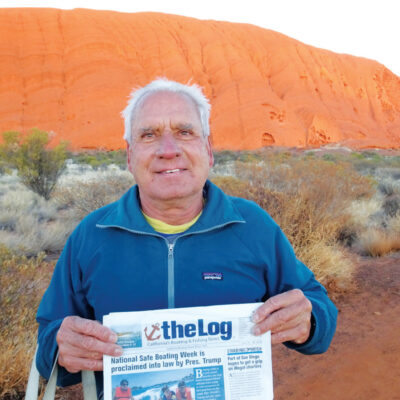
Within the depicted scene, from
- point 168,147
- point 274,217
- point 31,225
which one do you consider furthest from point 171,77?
point 168,147

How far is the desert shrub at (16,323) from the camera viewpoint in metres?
2.71

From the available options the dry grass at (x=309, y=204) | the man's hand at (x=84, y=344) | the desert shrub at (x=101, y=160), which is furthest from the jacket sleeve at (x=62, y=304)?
the desert shrub at (x=101, y=160)

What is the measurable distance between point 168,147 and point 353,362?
3036mm

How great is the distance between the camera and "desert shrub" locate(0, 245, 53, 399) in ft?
8.87

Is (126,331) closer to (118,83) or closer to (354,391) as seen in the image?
(354,391)

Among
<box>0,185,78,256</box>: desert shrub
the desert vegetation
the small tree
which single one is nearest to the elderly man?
the desert vegetation

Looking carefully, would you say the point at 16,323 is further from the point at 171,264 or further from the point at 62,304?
the point at 171,264

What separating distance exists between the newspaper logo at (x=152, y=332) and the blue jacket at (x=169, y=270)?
21 centimetres

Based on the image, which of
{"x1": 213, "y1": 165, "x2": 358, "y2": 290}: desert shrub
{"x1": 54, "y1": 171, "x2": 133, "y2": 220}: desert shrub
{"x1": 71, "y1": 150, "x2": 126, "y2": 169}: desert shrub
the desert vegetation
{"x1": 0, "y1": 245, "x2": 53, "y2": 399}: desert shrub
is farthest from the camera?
{"x1": 71, "y1": 150, "x2": 126, "y2": 169}: desert shrub

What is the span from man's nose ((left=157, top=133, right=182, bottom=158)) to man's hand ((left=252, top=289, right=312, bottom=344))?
Answer: 748 mm

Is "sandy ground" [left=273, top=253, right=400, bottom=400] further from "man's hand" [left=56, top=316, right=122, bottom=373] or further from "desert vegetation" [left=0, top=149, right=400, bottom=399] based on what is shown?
"man's hand" [left=56, top=316, right=122, bottom=373]

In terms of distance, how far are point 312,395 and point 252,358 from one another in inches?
86.9

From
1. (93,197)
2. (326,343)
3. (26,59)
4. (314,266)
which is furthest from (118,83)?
(326,343)

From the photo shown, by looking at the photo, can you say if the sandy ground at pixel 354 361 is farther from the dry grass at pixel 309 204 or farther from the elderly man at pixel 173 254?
the elderly man at pixel 173 254
